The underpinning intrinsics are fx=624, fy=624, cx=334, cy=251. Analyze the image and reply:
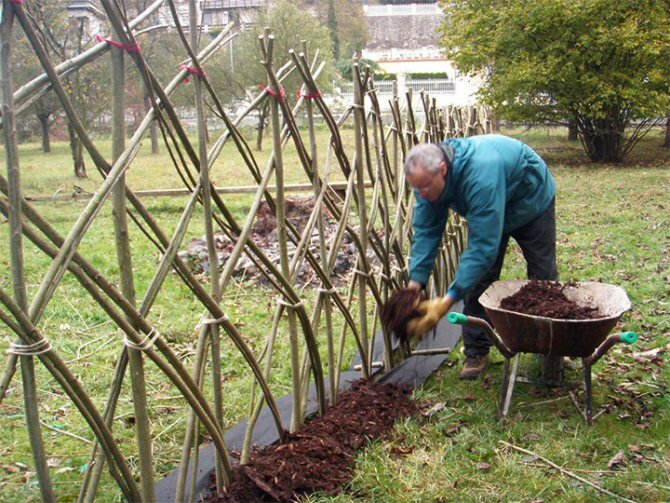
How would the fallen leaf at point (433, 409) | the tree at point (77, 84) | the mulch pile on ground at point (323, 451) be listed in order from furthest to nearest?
the tree at point (77, 84)
the fallen leaf at point (433, 409)
the mulch pile on ground at point (323, 451)

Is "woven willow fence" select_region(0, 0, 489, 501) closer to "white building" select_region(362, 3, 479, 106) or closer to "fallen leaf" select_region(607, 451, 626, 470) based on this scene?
"fallen leaf" select_region(607, 451, 626, 470)

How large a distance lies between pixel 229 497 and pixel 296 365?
0.66 meters

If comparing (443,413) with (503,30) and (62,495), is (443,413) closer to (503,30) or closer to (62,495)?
(62,495)

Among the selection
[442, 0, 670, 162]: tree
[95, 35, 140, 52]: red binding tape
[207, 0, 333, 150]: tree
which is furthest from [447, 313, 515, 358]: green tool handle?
[207, 0, 333, 150]: tree

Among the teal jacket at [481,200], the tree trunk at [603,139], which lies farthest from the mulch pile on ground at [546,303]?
the tree trunk at [603,139]

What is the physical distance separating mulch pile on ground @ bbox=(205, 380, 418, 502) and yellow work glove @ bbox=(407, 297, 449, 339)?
457mm

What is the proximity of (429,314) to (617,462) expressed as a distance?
1.14m

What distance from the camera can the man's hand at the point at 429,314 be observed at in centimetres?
325

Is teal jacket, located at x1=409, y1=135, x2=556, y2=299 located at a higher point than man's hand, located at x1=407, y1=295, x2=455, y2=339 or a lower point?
higher

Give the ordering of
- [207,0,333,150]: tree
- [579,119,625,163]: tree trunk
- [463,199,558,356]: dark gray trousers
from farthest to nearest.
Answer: [207,0,333,150]: tree
[579,119,625,163]: tree trunk
[463,199,558,356]: dark gray trousers

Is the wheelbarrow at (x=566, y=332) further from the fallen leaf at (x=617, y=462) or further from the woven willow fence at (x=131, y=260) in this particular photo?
the woven willow fence at (x=131, y=260)

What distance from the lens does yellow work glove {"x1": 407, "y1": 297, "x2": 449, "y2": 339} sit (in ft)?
10.8

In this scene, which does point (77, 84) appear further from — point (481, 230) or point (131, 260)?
point (481, 230)

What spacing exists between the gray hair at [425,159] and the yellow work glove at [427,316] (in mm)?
698
